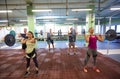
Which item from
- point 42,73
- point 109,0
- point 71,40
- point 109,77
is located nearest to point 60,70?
point 42,73

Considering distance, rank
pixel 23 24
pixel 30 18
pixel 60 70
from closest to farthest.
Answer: pixel 60 70
pixel 30 18
pixel 23 24

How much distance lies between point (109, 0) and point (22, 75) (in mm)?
7801

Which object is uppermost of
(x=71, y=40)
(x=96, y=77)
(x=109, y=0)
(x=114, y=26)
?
(x=109, y=0)

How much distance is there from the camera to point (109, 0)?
9531 millimetres

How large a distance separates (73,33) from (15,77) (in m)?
4.33

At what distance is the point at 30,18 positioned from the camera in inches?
434

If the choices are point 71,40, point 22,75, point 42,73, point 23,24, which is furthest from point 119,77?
point 23,24

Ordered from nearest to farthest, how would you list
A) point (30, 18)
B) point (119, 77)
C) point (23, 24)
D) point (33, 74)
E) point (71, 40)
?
point (119, 77) → point (33, 74) → point (71, 40) → point (30, 18) → point (23, 24)

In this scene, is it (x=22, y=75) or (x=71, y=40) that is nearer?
(x=22, y=75)

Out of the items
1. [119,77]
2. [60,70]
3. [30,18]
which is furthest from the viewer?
[30,18]

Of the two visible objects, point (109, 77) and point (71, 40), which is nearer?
point (109, 77)

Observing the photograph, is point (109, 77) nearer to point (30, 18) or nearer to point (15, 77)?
point (15, 77)

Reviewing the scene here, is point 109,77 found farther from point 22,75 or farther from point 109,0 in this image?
point 109,0

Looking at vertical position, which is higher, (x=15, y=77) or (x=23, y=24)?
(x=23, y=24)
